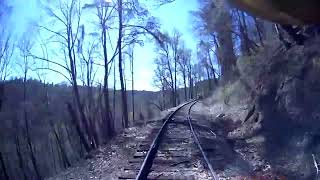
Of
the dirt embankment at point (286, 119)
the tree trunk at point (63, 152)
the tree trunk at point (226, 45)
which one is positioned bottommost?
the tree trunk at point (63, 152)

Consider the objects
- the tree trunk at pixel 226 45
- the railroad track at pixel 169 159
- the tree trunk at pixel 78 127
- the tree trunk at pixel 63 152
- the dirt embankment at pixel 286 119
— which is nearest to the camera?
the railroad track at pixel 169 159

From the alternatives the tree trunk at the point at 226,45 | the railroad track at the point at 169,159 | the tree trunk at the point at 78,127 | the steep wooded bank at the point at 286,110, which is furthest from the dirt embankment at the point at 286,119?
the tree trunk at the point at 226,45

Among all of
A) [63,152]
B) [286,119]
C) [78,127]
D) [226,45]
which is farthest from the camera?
[226,45]

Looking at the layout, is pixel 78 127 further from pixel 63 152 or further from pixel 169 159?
pixel 169 159

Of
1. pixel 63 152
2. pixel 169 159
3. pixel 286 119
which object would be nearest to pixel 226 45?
pixel 63 152

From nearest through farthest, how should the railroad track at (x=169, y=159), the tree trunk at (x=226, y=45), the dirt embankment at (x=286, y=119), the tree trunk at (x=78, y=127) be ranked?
the railroad track at (x=169, y=159) → the dirt embankment at (x=286, y=119) → the tree trunk at (x=78, y=127) → the tree trunk at (x=226, y=45)

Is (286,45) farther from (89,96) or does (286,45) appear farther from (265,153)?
(89,96)

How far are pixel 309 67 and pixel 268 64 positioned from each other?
19.4 ft

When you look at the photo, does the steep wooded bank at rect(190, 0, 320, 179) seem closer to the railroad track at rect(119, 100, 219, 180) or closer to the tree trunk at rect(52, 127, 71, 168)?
the railroad track at rect(119, 100, 219, 180)

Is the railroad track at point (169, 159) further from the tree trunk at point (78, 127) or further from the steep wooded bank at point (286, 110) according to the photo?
the tree trunk at point (78, 127)

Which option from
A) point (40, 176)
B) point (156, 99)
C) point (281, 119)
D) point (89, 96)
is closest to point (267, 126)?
point (281, 119)

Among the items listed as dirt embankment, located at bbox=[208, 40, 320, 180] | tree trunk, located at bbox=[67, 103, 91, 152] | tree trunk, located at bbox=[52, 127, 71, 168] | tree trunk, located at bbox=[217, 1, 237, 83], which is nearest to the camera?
dirt embankment, located at bbox=[208, 40, 320, 180]

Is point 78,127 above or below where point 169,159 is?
above

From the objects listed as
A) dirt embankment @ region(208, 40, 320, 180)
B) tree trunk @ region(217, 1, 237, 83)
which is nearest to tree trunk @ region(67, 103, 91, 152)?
dirt embankment @ region(208, 40, 320, 180)
